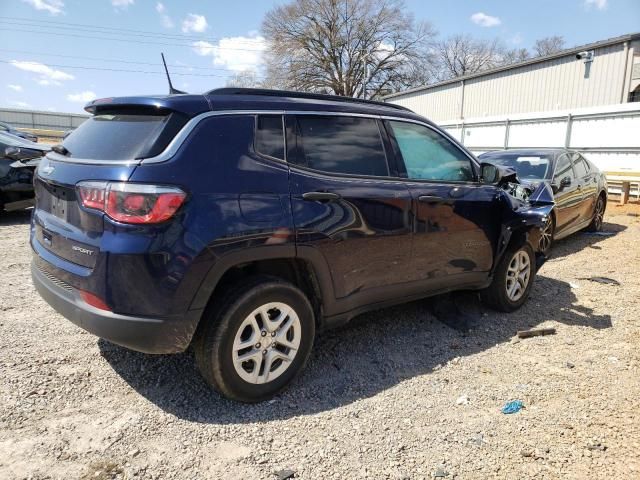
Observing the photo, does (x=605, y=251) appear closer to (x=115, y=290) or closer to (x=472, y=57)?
(x=115, y=290)

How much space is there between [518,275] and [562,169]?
144 inches

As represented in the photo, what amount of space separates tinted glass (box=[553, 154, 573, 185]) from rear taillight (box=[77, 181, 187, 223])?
636 cm

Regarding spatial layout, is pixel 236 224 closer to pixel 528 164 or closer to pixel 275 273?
pixel 275 273

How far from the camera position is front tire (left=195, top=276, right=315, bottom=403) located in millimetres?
2723

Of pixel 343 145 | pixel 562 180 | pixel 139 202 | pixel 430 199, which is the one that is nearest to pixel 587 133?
pixel 562 180

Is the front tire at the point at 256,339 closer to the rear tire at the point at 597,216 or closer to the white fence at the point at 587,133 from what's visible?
the rear tire at the point at 597,216

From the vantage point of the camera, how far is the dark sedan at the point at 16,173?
7.62 metres

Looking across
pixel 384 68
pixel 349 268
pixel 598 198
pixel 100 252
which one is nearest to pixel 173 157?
pixel 100 252

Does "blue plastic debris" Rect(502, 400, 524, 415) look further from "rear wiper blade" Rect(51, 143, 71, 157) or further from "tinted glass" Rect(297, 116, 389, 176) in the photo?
"rear wiper blade" Rect(51, 143, 71, 157)

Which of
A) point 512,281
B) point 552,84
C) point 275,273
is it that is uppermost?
point 552,84

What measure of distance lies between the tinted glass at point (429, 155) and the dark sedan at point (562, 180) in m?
3.12

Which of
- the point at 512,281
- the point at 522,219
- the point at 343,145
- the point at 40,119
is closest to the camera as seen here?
the point at 343,145

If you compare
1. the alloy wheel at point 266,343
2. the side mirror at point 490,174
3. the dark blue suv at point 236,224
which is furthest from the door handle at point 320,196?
the side mirror at point 490,174

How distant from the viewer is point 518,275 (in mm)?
4703
